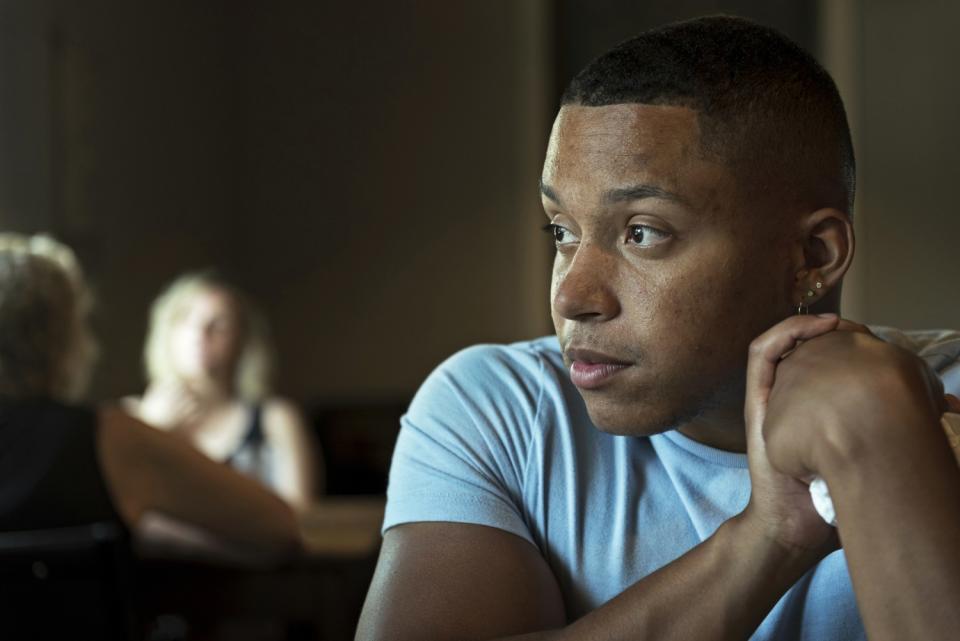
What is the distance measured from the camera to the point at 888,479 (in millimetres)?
932

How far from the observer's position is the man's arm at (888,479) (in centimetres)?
92

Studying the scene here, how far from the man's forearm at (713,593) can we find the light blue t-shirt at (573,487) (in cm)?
14

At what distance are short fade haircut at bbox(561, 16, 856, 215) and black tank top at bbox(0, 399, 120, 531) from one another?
5.33 feet

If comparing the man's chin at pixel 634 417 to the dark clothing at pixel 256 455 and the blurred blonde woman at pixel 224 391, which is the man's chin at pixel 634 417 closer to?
the blurred blonde woman at pixel 224 391

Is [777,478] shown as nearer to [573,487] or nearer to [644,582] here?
[644,582]

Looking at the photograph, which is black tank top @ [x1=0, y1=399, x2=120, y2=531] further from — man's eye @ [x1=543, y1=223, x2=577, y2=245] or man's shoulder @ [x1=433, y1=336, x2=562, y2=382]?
man's eye @ [x1=543, y1=223, x2=577, y2=245]

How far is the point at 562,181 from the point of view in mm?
1206

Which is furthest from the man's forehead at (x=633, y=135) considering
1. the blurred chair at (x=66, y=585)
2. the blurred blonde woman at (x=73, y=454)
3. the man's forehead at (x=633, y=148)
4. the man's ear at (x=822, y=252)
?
the blurred blonde woman at (x=73, y=454)

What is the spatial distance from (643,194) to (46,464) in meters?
1.75

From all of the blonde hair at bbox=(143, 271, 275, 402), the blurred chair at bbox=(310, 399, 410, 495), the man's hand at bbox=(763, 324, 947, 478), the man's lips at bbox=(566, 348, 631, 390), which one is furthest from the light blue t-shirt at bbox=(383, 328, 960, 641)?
the blurred chair at bbox=(310, 399, 410, 495)

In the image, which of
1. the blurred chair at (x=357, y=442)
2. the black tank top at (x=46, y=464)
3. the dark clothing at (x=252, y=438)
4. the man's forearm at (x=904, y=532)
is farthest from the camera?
the blurred chair at (x=357, y=442)

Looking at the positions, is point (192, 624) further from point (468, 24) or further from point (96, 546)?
point (468, 24)

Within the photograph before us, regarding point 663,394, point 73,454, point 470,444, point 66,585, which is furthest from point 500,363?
point 73,454

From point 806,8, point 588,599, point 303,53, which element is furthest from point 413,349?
point 588,599
